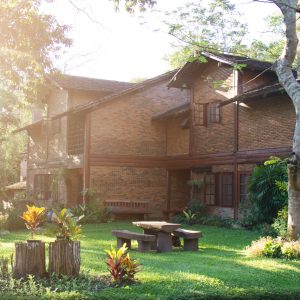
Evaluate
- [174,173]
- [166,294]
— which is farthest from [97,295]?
[174,173]

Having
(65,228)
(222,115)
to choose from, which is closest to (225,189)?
(222,115)

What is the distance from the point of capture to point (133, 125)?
2628 centimetres

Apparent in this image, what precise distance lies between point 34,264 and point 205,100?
16438 millimetres

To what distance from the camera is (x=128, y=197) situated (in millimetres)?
25734

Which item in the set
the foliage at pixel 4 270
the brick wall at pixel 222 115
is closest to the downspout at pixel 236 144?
the brick wall at pixel 222 115

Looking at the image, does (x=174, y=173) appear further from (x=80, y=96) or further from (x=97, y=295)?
(x=97, y=295)

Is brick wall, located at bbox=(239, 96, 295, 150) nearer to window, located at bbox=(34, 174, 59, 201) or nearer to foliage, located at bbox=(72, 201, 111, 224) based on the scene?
foliage, located at bbox=(72, 201, 111, 224)

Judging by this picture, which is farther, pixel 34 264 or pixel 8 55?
pixel 8 55

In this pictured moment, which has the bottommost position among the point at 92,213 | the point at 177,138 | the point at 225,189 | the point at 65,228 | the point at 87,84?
the point at 92,213

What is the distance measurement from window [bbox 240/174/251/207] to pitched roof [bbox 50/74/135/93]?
33.6ft

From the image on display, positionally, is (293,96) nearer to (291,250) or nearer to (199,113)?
(291,250)

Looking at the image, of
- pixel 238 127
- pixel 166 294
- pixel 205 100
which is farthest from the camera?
pixel 205 100

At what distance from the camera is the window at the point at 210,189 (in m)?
23.1

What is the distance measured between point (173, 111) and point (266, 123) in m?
6.87
